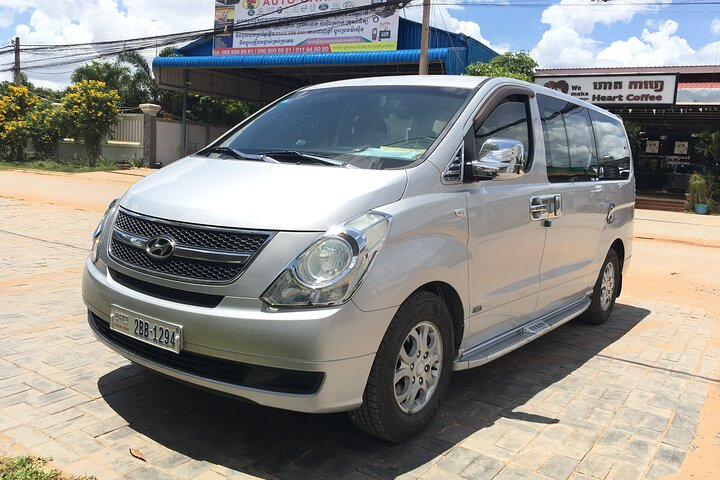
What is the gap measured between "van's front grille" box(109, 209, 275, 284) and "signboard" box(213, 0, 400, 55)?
1840cm

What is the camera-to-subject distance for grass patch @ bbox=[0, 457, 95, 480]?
263cm

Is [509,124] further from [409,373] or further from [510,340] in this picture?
[409,373]

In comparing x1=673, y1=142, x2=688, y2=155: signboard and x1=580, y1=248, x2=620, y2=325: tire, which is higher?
x1=673, y1=142, x2=688, y2=155: signboard

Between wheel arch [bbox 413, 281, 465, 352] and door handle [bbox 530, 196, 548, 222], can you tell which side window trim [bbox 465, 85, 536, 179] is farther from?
wheel arch [bbox 413, 281, 465, 352]

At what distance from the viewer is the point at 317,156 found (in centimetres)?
344

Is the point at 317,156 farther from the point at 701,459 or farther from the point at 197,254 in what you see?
the point at 701,459

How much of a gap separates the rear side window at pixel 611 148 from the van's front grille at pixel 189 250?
152 inches

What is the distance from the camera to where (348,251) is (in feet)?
8.82

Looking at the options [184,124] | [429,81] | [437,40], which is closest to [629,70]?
[437,40]

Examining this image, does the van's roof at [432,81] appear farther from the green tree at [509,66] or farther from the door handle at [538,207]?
the green tree at [509,66]

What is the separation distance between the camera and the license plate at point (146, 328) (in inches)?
111

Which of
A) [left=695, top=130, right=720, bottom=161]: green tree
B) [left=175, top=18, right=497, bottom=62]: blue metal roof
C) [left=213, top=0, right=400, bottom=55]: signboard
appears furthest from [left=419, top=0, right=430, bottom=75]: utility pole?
[left=695, top=130, right=720, bottom=161]: green tree

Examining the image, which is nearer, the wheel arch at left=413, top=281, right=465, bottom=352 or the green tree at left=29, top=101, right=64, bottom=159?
the wheel arch at left=413, top=281, right=465, bottom=352

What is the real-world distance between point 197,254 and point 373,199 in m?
0.86
